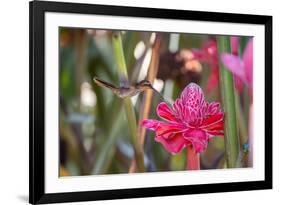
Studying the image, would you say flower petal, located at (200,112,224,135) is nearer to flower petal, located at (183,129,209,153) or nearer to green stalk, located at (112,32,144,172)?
flower petal, located at (183,129,209,153)

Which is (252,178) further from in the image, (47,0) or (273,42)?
(47,0)

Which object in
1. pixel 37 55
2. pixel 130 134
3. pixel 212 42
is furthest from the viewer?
pixel 212 42

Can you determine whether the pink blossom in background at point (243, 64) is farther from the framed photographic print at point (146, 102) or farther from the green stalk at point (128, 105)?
the green stalk at point (128, 105)

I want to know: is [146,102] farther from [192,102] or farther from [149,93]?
[192,102]

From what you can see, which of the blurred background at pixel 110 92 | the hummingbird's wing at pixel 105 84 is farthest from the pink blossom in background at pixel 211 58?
the hummingbird's wing at pixel 105 84

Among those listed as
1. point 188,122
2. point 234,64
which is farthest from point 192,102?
point 234,64

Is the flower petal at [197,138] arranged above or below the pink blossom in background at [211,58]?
below

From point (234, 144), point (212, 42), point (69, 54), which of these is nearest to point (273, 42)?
point (212, 42)
